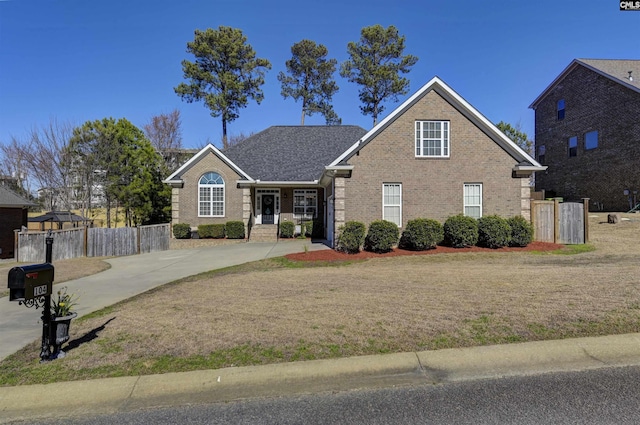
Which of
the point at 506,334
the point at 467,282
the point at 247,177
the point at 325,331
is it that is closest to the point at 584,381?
the point at 506,334

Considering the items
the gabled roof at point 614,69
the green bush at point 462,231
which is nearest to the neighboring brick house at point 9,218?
the green bush at point 462,231

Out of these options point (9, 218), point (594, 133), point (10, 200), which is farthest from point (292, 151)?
point (594, 133)

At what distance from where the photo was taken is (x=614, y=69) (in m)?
27.0

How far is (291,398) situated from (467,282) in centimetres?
563

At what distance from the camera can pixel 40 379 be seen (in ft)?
13.6

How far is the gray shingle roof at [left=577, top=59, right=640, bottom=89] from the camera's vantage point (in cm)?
2546

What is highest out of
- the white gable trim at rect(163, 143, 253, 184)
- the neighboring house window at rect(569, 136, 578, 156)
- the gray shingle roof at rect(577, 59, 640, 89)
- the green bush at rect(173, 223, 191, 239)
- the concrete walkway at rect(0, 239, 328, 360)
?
the gray shingle roof at rect(577, 59, 640, 89)

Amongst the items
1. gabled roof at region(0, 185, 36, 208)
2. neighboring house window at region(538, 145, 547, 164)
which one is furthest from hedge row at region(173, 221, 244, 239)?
neighboring house window at region(538, 145, 547, 164)

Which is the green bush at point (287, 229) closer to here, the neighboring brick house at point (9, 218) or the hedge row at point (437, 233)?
the hedge row at point (437, 233)

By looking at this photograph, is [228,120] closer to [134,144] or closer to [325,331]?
[134,144]

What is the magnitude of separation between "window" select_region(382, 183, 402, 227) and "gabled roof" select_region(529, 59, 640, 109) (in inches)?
749

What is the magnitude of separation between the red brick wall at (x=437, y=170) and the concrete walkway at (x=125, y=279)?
4.70 m

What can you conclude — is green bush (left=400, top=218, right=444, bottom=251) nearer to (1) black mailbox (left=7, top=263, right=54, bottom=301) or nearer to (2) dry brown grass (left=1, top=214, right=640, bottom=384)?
(2) dry brown grass (left=1, top=214, right=640, bottom=384)

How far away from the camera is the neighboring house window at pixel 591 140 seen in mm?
27220
